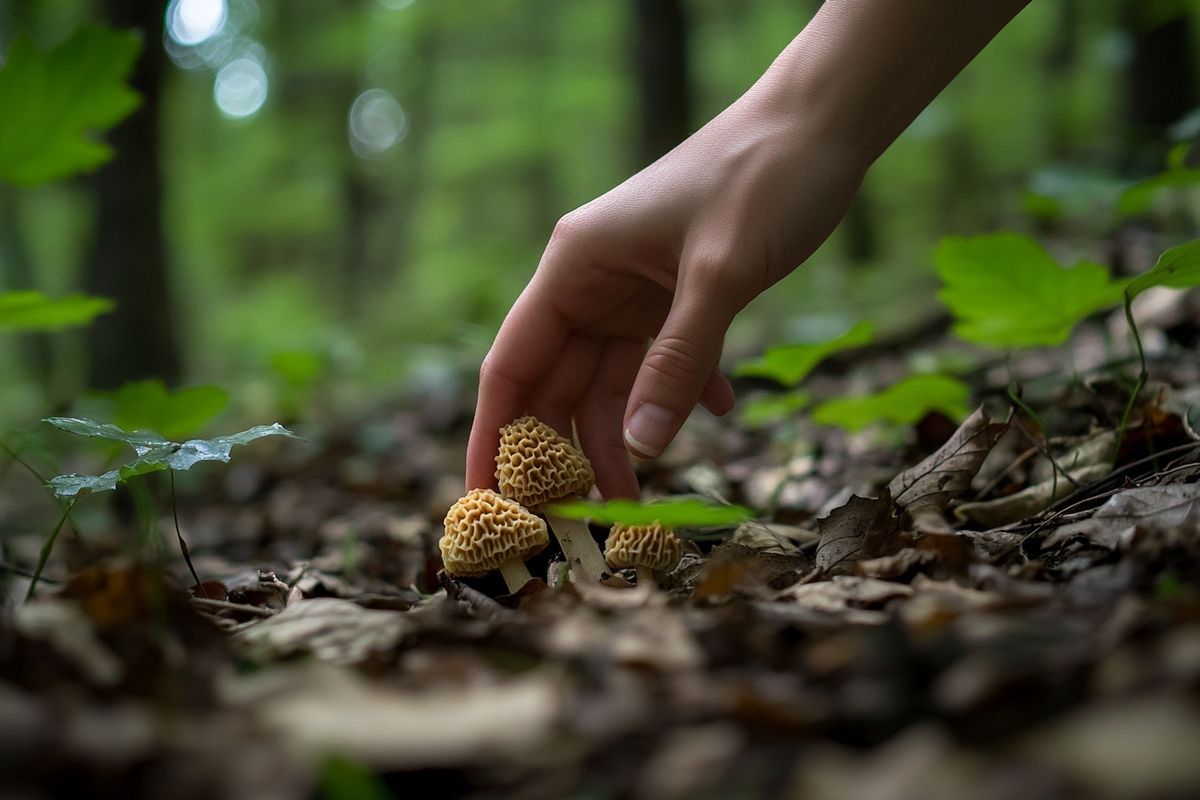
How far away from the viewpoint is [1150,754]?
2.57ft

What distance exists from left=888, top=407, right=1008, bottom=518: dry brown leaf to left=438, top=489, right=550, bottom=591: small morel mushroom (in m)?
0.93

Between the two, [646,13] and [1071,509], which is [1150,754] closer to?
[1071,509]

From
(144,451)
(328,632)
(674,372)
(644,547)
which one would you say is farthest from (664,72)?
(328,632)

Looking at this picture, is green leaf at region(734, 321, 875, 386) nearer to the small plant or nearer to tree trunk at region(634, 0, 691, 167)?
the small plant

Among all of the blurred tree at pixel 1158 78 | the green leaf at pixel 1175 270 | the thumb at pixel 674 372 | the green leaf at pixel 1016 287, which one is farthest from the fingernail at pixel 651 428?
the blurred tree at pixel 1158 78

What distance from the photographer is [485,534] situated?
1955 millimetres

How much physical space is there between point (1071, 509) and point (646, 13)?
583 centimetres

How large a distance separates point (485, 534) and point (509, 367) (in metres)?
0.50

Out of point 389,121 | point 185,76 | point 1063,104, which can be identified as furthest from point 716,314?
point 389,121

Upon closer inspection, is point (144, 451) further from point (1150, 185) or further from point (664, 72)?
point (664, 72)

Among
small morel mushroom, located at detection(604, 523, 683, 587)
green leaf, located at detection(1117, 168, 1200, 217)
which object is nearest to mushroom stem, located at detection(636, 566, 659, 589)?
small morel mushroom, located at detection(604, 523, 683, 587)

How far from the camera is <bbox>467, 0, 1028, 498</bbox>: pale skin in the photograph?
195cm

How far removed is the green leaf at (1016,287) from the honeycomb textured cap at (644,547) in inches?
42.6

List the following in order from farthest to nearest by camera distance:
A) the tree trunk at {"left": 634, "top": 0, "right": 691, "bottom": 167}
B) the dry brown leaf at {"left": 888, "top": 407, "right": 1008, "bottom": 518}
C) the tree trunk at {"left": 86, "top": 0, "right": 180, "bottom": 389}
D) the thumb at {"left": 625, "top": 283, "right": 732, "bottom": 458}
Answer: the tree trunk at {"left": 634, "top": 0, "right": 691, "bottom": 167}, the tree trunk at {"left": 86, "top": 0, "right": 180, "bottom": 389}, the dry brown leaf at {"left": 888, "top": 407, "right": 1008, "bottom": 518}, the thumb at {"left": 625, "top": 283, "right": 732, "bottom": 458}
